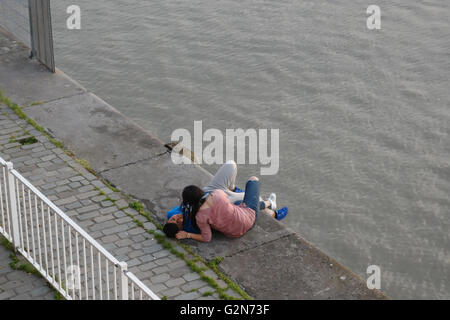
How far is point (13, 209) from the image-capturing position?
25.8ft

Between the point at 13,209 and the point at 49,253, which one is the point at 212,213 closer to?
the point at 49,253

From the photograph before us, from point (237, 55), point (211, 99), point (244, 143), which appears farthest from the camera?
point (237, 55)

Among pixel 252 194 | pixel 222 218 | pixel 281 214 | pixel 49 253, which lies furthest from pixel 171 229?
pixel 281 214

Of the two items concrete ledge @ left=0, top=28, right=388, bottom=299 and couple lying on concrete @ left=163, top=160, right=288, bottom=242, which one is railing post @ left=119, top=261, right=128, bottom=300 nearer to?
concrete ledge @ left=0, top=28, right=388, bottom=299

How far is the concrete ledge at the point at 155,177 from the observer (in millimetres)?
8164

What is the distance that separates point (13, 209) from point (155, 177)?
2611 millimetres

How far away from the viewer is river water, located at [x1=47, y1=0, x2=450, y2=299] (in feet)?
34.4

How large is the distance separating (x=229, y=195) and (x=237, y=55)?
6726 millimetres

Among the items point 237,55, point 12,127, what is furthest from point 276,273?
point 237,55

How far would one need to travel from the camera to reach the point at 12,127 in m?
11.3

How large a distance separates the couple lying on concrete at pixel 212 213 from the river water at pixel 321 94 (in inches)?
65.3

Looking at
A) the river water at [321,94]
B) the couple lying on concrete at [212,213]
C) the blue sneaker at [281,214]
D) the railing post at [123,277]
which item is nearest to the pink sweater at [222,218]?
the couple lying on concrete at [212,213]
